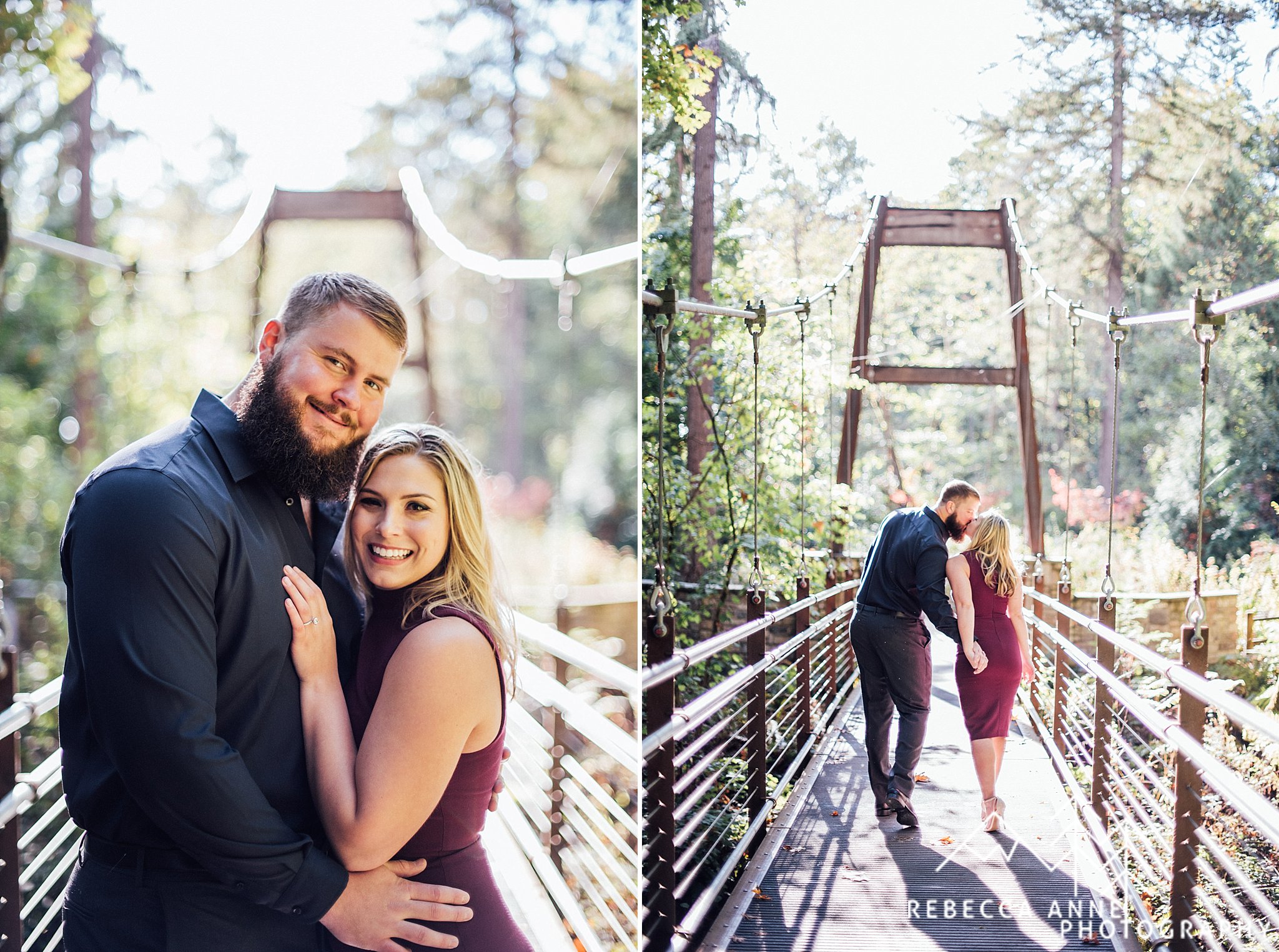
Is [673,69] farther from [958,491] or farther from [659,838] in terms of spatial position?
[659,838]

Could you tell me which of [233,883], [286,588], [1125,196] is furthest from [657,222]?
[233,883]

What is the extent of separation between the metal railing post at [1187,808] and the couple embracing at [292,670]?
3.39 feet

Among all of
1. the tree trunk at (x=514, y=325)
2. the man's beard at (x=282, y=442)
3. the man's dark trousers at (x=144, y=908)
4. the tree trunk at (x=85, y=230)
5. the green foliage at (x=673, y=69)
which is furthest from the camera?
the tree trunk at (x=514, y=325)

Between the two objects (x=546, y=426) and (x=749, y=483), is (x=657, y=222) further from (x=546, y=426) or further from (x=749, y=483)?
(x=546, y=426)

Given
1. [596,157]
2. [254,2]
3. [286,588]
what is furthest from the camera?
[254,2]

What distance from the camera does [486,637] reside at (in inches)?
48.1

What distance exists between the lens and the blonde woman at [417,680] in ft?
3.79

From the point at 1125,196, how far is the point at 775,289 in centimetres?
76

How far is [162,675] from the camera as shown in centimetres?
98

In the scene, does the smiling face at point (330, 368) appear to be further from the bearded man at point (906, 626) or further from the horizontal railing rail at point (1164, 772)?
the horizontal railing rail at point (1164, 772)

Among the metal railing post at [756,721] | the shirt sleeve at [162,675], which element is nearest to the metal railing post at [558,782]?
the metal railing post at [756,721]

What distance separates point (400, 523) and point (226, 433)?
0.27 m

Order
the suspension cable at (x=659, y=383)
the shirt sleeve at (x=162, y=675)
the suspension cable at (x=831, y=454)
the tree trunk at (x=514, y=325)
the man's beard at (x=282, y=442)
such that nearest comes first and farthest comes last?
the shirt sleeve at (x=162, y=675) → the man's beard at (x=282, y=442) → the suspension cable at (x=659, y=383) → the suspension cable at (x=831, y=454) → the tree trunk at (x=514, y=325)

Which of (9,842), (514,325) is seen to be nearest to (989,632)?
(9,842)
